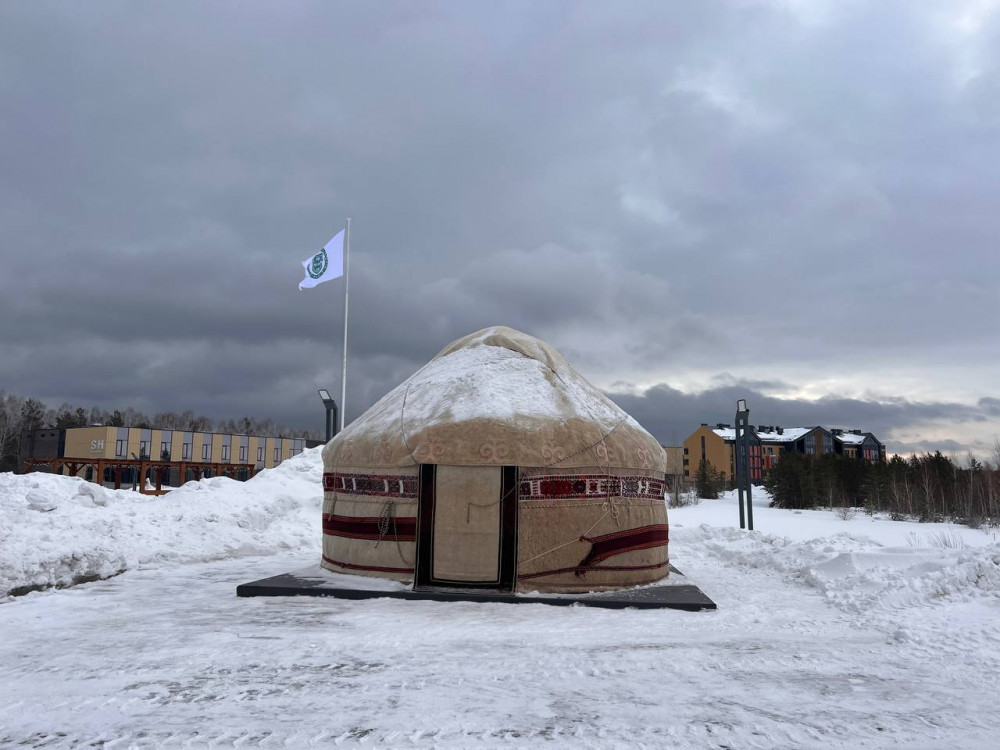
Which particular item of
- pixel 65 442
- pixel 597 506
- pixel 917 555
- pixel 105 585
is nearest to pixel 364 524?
pixel 597 506

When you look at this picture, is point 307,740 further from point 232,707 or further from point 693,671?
point 693,671

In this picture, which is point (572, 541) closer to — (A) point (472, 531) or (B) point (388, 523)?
(A) point (472, 531)

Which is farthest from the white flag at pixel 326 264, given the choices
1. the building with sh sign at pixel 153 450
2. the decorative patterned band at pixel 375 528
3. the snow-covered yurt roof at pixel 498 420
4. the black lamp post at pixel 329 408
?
the building with sh sign at pixel 153 450

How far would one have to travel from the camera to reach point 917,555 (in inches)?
314

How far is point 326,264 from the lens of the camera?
674 inches

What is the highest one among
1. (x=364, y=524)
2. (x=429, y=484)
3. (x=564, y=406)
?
(x=564, y=406)

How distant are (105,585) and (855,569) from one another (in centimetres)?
772

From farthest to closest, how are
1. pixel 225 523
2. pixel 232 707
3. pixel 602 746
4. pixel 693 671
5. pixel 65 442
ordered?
pixel 65 442 → pixel 225 523 → pixel 693 671 → pixel 232 707 → pixel 602 746

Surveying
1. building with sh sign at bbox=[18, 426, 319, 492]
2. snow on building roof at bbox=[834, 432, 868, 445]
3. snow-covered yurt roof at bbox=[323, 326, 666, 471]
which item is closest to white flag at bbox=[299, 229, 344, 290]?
snow-covered yurt roof at bbox=[323, 326, 666, 471]

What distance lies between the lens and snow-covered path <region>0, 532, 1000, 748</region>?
291 cm

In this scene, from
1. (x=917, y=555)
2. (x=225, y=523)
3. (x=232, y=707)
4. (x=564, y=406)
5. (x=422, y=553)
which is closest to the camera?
(x=232, y=707)

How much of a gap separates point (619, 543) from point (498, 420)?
5.34ft

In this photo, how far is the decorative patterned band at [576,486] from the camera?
6254 mm

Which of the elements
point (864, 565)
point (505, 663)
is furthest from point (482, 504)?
point (864, 565)
